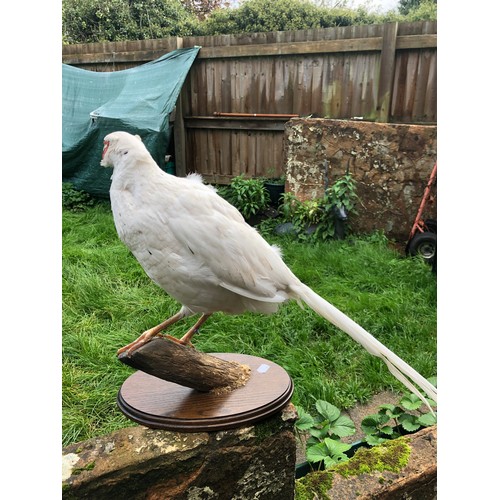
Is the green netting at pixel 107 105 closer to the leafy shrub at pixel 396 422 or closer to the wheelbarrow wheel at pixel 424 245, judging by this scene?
the wheelbarrow wheel at pixel 424 245

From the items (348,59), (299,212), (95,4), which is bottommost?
(299,212)

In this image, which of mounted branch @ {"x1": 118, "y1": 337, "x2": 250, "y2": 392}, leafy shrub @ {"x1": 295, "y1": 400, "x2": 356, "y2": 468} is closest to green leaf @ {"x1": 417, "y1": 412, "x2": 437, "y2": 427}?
leafy shrub @ {"x1": 295, "y1": 400, "x2": 356, "y2": 468}

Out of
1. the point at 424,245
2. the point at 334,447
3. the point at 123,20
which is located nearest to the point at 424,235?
the point at 424,245

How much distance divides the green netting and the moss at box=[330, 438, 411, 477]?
2.63 metres

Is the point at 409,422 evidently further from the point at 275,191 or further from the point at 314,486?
the point at 275,191

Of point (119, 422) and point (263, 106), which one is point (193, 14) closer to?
point (263, 106)

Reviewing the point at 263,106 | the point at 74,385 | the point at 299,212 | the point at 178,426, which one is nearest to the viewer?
the point at 178,426

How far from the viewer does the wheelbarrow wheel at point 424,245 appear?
2994mm

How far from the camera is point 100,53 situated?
4.11 meters

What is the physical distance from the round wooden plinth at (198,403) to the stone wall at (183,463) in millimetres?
31

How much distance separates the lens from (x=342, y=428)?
1576 mm

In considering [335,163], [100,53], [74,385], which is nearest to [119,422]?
[74,385]

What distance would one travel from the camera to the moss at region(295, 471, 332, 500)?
1232 mm

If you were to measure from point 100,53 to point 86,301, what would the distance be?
9.36 feet
